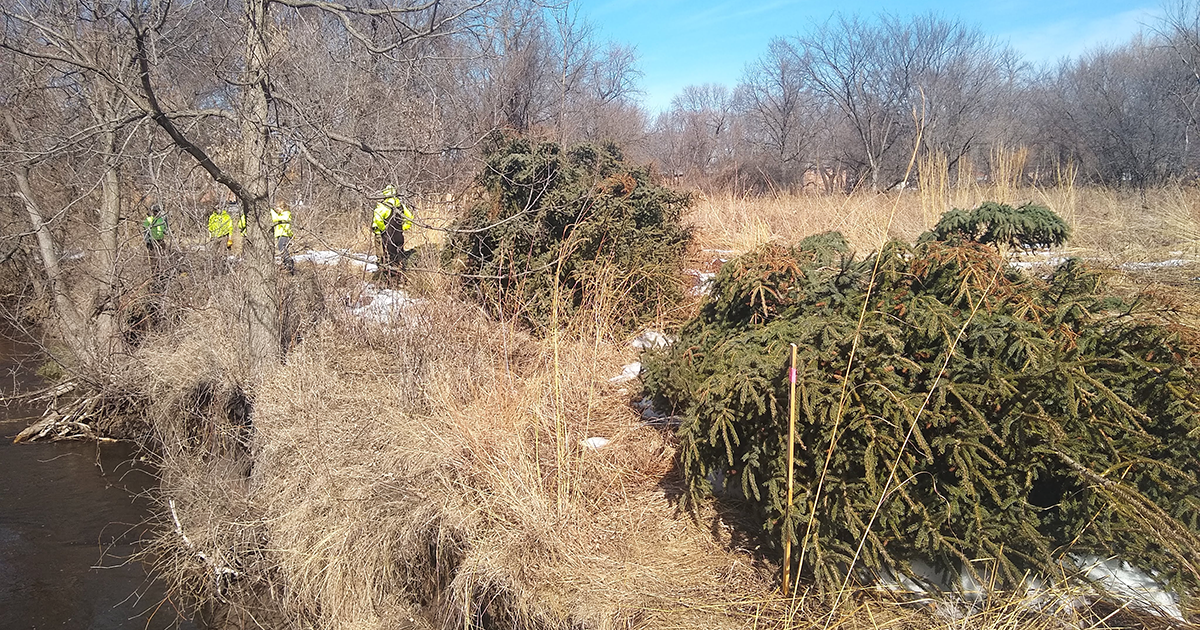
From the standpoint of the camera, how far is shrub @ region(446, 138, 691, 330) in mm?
7582

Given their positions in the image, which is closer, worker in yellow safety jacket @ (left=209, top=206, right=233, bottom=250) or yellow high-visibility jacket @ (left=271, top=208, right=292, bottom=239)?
yellow high-visibility jacket @ (left=271, top=208, right=292, bottom=239)

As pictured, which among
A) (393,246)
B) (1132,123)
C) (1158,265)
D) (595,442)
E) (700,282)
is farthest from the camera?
(1132,123)

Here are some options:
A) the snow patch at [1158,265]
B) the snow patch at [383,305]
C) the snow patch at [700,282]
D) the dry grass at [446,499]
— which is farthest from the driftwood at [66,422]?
the snow patch at [1158,265]

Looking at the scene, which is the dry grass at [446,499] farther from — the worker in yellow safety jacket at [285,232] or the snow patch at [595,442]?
the worker in yellow safety jacket at [285,232]

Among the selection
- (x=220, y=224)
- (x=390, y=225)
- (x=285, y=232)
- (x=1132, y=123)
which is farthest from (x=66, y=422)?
(x=1132, y=123)

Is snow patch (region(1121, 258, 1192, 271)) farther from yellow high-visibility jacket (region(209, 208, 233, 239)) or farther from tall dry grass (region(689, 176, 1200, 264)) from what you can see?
yellow high-visibility jacket (region(209, 208, 233, 239))

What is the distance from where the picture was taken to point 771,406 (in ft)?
11.8

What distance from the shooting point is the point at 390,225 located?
28.9 ft

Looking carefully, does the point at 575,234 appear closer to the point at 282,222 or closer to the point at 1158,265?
the point at 282,222

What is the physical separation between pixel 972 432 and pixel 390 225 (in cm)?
714

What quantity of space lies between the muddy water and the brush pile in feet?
15.0

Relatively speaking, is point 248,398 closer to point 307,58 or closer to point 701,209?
point 307,58

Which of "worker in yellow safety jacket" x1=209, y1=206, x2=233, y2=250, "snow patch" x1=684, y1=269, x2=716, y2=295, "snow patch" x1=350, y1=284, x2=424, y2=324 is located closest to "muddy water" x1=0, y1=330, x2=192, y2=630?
"worker in yellow safety jacket" x1=209, y1=206, x2=233, y2=250

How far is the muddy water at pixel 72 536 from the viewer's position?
5.44 metres
